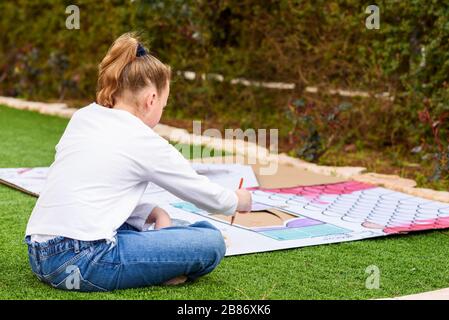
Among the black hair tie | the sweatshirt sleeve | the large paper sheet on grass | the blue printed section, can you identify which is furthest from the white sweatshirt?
the blue printed section

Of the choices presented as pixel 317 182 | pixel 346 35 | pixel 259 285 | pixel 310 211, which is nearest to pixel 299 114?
pixel 346 35

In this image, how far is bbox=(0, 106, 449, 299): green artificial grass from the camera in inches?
134

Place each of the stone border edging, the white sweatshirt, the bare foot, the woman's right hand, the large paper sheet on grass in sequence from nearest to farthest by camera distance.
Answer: the white sweatshirt, the woman's right hand, the bare foot, the large paper sheet on grass, the stone border edging

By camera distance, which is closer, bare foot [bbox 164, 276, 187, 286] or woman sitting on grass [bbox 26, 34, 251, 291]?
woman sitting on grass [bbox 26, 34, 251, 291]

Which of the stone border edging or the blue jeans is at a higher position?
the blue jeans

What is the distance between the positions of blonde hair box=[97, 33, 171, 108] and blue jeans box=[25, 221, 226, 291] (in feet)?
1.84

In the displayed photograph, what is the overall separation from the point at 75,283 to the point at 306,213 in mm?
1903

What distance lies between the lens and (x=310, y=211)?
4.98 m

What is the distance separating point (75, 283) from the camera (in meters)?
3.33

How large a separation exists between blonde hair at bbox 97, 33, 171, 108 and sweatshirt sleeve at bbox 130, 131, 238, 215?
232 millimetres

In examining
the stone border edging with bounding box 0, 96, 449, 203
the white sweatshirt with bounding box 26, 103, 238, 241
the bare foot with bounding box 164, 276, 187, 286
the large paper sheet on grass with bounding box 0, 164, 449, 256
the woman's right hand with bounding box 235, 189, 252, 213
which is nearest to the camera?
the white sweatshirt with bounding box 26, 103, 238, 241

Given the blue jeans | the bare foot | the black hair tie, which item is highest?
the black hair tie

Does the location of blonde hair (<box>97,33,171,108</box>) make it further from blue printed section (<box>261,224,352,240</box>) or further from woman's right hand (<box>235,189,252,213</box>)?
blue printed section (<box>261,224,352,240</box>)

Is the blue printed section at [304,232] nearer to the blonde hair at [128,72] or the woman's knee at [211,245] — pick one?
the woman's knee at [211,245]
